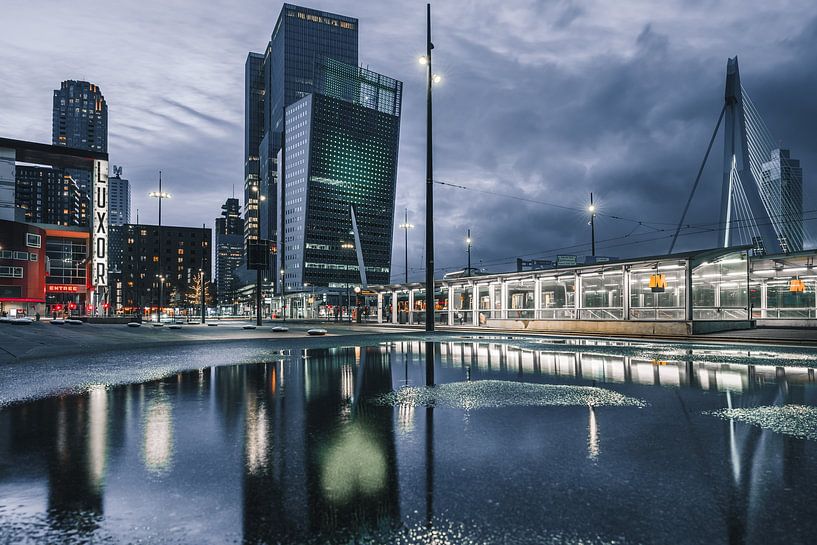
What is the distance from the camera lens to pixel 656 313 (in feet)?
97.5

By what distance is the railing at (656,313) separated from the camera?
28991 millimetres

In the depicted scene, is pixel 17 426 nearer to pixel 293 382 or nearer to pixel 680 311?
pixel 293 382

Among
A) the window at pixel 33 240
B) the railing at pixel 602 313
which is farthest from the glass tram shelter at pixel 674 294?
the window at pixel 33 240

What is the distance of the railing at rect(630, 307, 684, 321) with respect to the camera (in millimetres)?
28991

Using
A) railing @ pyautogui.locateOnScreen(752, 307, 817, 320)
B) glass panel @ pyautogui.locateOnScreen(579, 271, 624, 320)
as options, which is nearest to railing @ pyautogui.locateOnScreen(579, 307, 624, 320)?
glass panel @ pyautogui.locateOnScreen(579, 271, 624, 320)

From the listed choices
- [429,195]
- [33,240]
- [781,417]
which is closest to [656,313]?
[429,195]

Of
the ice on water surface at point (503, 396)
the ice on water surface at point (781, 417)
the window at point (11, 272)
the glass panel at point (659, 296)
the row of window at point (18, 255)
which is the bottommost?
the ice on water surface at point (503, 396)

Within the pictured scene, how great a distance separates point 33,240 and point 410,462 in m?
81.7

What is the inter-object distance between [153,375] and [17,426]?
4881mm

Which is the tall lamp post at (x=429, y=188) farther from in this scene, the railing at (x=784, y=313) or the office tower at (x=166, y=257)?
the office tower at (x=166, y=257)

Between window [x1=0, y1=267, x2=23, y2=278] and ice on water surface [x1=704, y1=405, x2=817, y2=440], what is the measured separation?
80807mm

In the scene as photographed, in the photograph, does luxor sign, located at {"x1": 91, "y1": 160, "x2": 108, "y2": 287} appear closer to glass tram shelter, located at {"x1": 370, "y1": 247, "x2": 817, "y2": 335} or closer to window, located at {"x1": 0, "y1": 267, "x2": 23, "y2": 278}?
window, located at {"x1": 0, "y1": 267, "x2": 23, "y2": 278}

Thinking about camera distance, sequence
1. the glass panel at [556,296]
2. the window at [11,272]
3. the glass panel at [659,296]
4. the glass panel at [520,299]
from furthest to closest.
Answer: the window at [11,272]
the glass panel at [520,299]
the glass panel at [556,296]
the glass panel at [659,296]

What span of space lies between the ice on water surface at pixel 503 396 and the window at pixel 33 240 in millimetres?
77399
